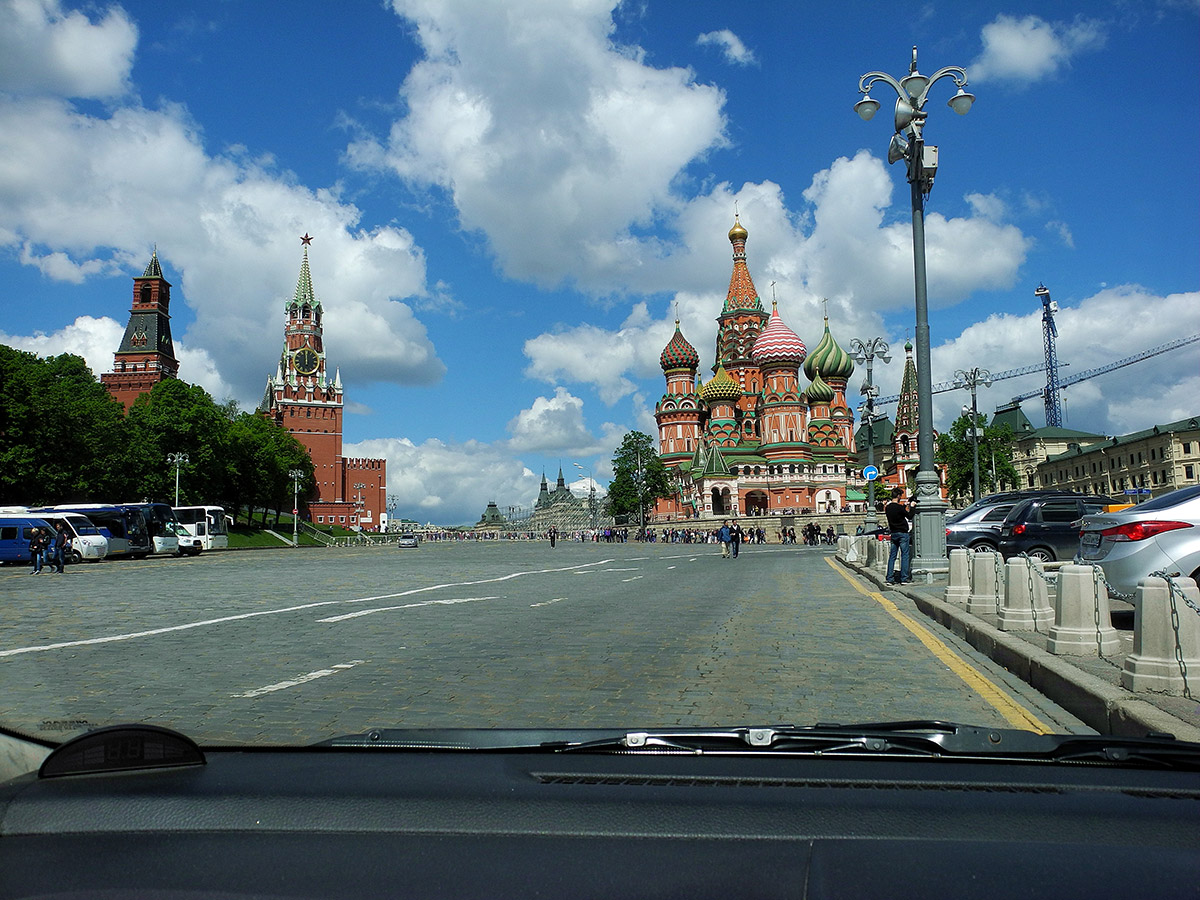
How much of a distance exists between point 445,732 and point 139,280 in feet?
437

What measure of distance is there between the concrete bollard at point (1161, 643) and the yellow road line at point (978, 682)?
751 millimetres

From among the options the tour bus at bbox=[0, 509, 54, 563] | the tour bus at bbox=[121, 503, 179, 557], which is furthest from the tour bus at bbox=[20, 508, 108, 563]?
the tour bus at bbox=[121, 503, 179, 557]

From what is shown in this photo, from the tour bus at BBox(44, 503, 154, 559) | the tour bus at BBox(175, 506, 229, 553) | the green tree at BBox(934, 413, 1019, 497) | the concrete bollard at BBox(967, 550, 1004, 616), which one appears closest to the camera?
the concrete bollard at BBox(967, 550, 1004, 616)

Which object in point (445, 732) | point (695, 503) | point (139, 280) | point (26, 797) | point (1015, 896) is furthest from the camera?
point (139, 280)

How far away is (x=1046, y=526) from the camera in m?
19.7

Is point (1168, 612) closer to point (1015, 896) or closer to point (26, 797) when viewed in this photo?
point (1015, 896)

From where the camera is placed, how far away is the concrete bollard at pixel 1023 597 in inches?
390

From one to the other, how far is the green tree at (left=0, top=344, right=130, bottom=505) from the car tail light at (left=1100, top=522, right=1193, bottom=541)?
56701mm

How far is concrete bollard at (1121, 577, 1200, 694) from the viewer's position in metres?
6.07

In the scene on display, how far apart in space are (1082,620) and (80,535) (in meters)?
44.0

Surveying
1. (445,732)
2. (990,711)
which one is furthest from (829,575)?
(445,732)

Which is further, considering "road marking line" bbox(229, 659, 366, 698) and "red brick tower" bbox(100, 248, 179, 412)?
"red brick tower" bbox(100, 248, 179, 412)

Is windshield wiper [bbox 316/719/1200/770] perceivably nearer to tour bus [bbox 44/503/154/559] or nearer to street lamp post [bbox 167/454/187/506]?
tour bus [bbox 44/503/154/559]

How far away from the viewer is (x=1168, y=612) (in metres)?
6.20
